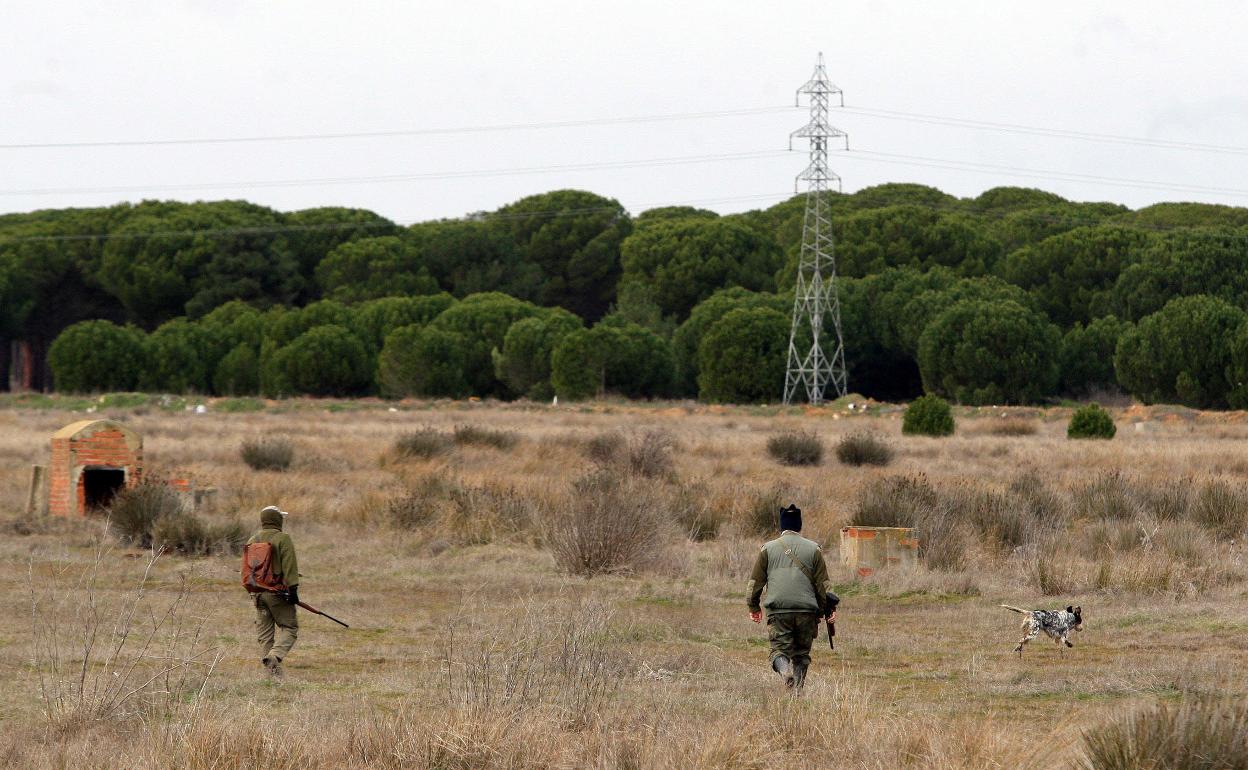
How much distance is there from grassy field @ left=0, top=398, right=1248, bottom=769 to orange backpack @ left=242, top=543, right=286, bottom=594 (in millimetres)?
616

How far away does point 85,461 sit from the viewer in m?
20.1

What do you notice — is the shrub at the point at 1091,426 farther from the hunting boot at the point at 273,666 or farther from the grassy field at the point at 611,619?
the hunting boot at the point at 273,666

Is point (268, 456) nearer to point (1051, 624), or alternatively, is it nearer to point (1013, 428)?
point (1051, 624)

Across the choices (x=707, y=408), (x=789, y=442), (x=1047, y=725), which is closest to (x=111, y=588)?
(x=1047, y=725)

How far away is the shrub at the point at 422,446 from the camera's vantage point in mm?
28922

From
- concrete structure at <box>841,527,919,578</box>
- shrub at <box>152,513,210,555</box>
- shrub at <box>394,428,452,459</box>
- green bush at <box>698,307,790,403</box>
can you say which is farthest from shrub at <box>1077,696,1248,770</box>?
green bush at <box>698,307,790,403</box>

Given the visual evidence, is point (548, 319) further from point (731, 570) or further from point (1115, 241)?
point (731, 570)

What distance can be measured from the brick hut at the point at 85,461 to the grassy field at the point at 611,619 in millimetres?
521

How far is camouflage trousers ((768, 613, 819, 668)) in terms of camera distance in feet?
29.7

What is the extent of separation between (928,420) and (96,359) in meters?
45.1

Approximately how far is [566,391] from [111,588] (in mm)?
52141

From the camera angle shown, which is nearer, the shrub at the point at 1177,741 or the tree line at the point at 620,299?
the shrub at the point at 1177,741

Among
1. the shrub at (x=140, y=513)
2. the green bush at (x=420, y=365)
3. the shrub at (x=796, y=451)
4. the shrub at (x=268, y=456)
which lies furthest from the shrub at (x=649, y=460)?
the green bush at (x=420, y=365)

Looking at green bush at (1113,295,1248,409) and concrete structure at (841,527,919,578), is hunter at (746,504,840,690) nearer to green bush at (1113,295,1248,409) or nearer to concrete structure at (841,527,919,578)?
concrete structure at (841,527,919,578)
